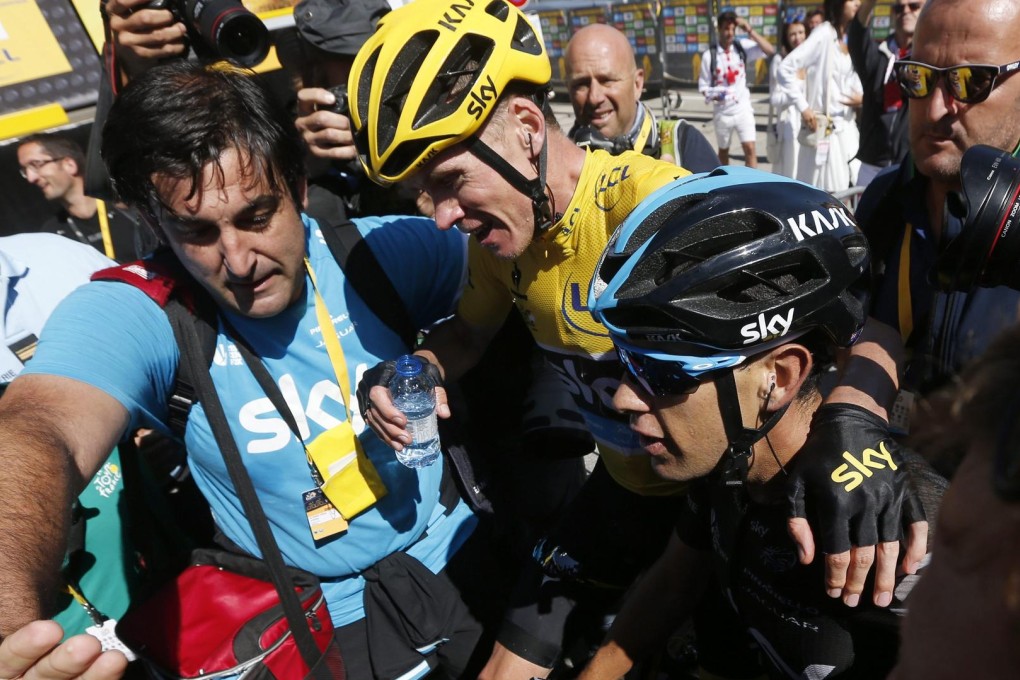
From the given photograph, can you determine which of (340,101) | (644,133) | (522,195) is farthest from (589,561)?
(644,133)

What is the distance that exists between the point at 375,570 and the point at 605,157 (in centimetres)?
157

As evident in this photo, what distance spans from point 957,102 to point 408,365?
1.92 metres

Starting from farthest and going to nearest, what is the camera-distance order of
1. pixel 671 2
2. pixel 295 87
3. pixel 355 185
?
pixel 671 2 < pixel 295 87 < pixel 355 185

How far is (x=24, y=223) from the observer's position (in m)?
6.61

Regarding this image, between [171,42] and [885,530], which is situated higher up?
[171,42]

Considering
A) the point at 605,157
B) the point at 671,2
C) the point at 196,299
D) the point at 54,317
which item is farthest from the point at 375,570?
the point at 671,2

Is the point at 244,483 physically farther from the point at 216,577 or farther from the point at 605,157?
the point at 605,157

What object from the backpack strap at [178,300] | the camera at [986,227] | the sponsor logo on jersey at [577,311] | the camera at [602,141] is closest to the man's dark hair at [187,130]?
the backpack strap at [178,300]

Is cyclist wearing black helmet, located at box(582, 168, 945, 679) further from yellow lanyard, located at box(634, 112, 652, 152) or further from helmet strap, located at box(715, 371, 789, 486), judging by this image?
yellow lanyard, located at box(634, 112, 652, 152)

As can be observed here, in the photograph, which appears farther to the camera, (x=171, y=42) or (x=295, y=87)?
(x=295, y=87)

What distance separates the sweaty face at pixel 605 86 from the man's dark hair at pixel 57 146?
3769mm

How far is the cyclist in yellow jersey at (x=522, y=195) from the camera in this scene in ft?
7.05

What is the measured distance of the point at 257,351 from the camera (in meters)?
2.43

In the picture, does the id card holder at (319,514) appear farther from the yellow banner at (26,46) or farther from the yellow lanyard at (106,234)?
the yellow banner at (26,46)
